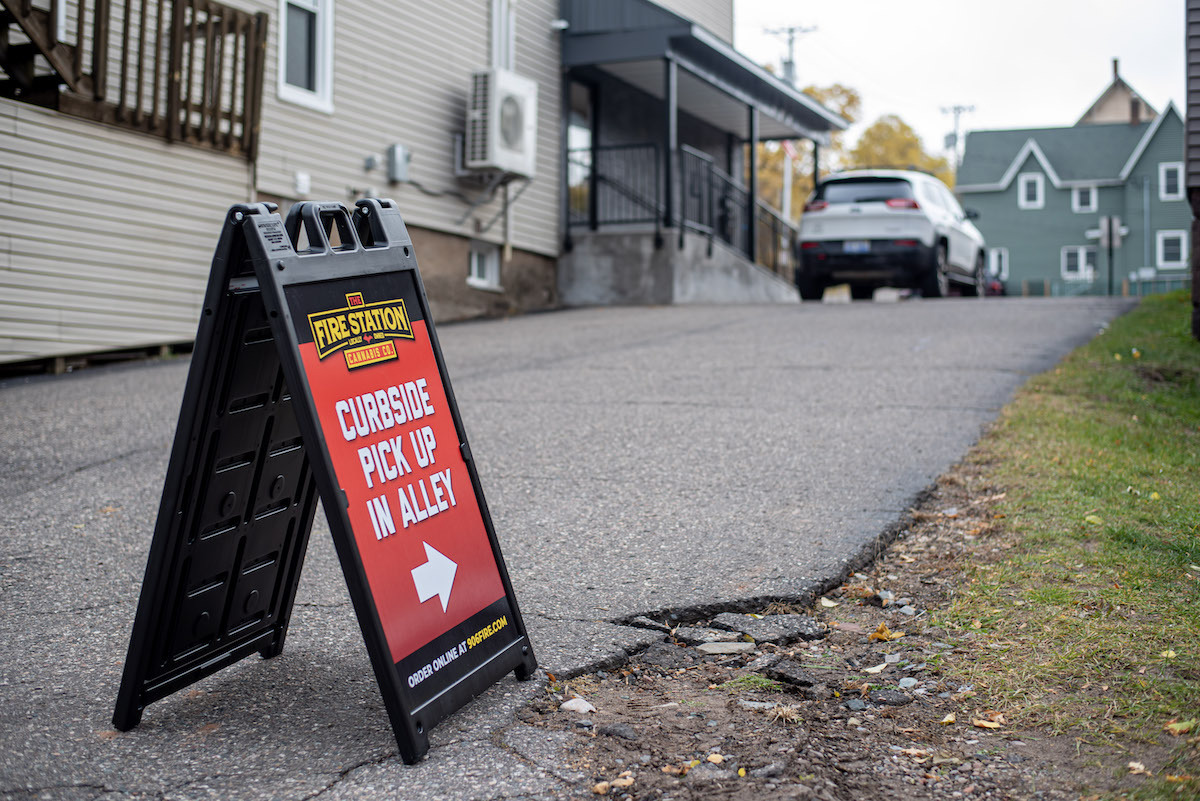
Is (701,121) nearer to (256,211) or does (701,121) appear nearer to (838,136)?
(256,211)

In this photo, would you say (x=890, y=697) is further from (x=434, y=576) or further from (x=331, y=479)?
(x=331, y=479)

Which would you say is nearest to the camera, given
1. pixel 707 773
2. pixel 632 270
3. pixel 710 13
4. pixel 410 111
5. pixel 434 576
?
pixel 707 773

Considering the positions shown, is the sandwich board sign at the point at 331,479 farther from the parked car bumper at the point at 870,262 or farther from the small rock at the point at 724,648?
the parked car bumper at the point at 870,262

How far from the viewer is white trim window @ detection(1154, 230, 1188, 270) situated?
4906 centimetres

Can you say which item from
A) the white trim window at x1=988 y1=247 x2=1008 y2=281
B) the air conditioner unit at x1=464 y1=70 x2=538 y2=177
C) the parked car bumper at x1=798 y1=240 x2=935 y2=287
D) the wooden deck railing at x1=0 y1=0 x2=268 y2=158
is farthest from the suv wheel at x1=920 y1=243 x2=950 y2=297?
the white trim window at x1=988 y1=247 x2=1008 y2=281

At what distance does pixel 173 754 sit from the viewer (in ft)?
8.48

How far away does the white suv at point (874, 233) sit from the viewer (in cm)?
1554

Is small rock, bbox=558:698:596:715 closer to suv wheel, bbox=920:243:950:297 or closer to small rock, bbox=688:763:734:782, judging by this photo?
small rock, bbox=688:763:734:782

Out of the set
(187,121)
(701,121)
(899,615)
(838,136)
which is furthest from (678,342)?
(838,136)

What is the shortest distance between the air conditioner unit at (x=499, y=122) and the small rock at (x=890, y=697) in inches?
497

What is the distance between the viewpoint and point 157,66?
398 inches

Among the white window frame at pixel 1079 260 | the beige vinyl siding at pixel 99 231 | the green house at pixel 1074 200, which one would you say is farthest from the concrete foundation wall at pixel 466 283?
the white window frame at pixel 1079 260

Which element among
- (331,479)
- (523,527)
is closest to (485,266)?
(523,527)

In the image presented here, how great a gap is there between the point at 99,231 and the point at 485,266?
675cm
